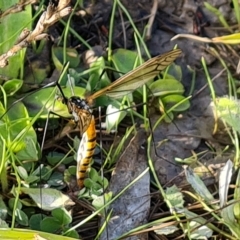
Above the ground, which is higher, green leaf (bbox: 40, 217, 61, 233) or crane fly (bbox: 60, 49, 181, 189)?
crane fly (bbox: 60, 49, 181, 189)

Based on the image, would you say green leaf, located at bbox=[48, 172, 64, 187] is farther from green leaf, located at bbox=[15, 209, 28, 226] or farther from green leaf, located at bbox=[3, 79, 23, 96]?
green leaf, located at bbox=[3, 79, 23, 96]

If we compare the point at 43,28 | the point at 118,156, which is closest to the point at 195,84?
the point at 118,156

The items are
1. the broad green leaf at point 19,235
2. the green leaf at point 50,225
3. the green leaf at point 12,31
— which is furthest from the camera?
the green leaf at point 12,31

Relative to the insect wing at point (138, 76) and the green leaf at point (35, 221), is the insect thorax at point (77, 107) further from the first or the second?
the green leaf at point (35, 221)

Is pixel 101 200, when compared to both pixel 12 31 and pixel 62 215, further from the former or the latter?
pixel 12 31

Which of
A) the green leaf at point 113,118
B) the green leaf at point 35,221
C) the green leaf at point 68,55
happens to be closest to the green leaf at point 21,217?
the green leaf at point 35,221

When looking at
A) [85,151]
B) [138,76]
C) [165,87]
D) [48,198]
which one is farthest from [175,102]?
[48,198]

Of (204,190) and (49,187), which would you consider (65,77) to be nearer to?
(49,187)

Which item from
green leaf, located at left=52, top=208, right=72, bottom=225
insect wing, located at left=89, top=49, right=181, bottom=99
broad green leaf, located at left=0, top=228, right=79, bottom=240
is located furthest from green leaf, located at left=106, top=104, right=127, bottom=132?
broad green leaf, located at left=0, top=228, right=79, bottom=240
